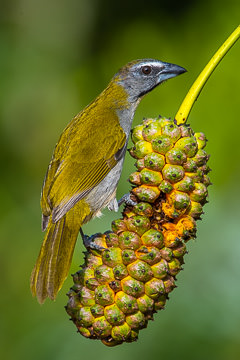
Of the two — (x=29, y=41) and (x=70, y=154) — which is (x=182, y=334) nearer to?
(x=70, y=154)

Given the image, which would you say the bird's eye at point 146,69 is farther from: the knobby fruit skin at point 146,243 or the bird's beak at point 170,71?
the knobby fruit skin at point 146,243

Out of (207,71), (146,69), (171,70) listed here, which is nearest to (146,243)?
(207,71)

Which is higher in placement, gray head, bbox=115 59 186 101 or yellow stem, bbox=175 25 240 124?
gray head, bbox=115 59 186 101

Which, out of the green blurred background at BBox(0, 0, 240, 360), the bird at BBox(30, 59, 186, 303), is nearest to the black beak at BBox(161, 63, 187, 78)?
the bird at BBox(30, 59, 186, 303)

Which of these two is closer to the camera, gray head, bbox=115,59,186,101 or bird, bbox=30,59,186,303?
bird, bbox=30,59,186,303

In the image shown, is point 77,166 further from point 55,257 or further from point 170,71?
point 170,71

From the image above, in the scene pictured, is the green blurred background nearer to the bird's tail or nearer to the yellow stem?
the bird's tail
